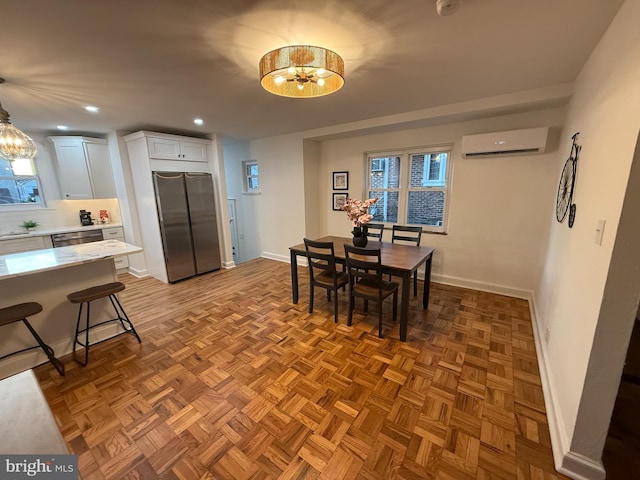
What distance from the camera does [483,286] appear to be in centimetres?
360

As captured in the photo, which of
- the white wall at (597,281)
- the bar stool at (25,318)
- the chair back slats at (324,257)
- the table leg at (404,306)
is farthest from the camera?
the chair back slats at (324,257)

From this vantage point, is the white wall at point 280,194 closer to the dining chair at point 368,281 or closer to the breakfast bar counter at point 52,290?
the dining chair at point 368,281

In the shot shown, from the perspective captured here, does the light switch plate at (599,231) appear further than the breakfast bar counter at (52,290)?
No

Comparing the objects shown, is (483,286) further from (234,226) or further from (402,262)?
(234,226)

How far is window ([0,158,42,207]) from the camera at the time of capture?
3.86 meters

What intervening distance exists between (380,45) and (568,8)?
40.1 inches

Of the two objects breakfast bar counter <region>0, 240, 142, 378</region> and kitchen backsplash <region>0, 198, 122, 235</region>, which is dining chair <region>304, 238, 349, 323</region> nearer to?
breakfast bar counter <region>0, 240, 142, 378</region>

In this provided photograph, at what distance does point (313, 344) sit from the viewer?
2.49m

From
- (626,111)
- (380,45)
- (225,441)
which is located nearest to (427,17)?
(380,45)

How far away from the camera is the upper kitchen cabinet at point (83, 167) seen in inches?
157

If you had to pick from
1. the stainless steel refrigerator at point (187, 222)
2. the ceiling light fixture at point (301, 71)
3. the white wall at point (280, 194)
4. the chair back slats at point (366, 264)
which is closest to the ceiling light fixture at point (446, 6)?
the ceiling light fixture at point (301, 71)

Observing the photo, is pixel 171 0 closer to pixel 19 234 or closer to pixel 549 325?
pixel 549 325

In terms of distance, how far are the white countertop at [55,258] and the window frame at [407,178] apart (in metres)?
3.51

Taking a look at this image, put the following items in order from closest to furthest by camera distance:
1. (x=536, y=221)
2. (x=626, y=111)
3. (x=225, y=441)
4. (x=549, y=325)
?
(x=626, y=111), (x=225, y=441), (x=549, y=325), (x=536, y=221)
